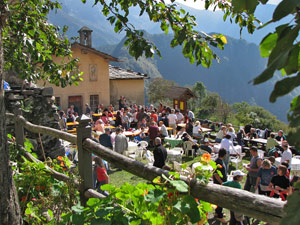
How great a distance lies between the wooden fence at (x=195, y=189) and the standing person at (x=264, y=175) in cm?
413

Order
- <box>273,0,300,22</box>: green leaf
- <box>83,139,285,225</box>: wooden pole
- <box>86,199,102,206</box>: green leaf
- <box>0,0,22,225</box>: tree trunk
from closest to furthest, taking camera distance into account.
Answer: <box>273,0,300,22</box>: green leaf → <box>83,139,285,225</box>: wooden pole → <box>86,199,102,206</box>: green leaf → <box>0,0,22,225</box>: tree trunk

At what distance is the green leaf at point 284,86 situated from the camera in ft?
1.81

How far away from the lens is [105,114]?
14.1m

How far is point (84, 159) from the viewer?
276 cm

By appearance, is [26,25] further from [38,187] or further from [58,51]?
[38,187]

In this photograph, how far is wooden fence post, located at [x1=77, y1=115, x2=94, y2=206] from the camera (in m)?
2.72

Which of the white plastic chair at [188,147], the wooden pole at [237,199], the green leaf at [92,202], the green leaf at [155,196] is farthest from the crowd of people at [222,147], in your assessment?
the green leaf at [92,202]

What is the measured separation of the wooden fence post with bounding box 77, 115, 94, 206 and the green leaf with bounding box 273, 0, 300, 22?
229 centimetres

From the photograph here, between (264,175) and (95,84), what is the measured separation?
800 inches

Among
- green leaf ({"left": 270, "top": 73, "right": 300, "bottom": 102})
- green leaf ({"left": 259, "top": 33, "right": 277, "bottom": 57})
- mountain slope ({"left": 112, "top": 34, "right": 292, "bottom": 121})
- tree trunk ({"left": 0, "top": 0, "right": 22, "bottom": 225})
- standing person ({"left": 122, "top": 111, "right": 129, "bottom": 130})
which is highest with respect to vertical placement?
mountain slope ({"left": 112, "top": 34, "right": 292, "bottom": 121})

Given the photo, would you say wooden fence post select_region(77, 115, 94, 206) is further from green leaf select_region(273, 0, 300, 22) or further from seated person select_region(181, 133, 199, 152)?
seated person select_region(181, 133, 199, 152)

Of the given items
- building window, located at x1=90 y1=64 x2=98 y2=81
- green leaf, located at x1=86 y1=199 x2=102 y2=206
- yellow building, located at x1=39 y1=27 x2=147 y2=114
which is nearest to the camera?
green leaf, located at x1=86 y1=199 x2=102 y2=206

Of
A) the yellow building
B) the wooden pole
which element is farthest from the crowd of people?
the yellow building

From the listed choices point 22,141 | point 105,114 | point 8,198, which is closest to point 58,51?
point 22,141
